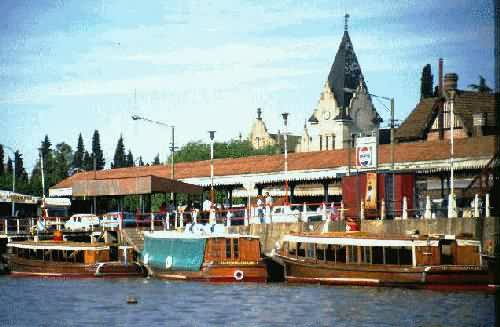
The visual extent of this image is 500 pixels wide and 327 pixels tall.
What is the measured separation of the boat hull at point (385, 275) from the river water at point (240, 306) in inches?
21.1

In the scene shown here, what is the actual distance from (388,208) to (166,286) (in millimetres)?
12847

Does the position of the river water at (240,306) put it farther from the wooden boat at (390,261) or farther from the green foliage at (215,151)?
the green foliage at (215,151)

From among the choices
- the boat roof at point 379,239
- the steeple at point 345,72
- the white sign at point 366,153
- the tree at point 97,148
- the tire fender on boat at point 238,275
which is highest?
the steeple at point 345,72

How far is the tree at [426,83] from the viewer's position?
10406 centimetres

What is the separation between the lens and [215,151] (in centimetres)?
13725

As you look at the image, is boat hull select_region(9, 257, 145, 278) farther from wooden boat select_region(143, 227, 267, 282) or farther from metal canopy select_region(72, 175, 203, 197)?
metal canopy select_region(72, 175, 203, 197)

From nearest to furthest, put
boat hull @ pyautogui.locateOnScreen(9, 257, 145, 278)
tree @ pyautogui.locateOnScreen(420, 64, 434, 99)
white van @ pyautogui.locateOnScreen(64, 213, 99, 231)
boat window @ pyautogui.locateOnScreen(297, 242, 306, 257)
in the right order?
boat window @ pyautogui.locateOnScreen(297, 242, 306, 257) → boat hull @ pyautogui.locateOnScreen(9, 257, 145, 278) → white van @ pyautogui.locateOnScreen(64, 213, 99, 231) → tree @ pyautogui.locateOnScreen(420, 64, 434, 99)

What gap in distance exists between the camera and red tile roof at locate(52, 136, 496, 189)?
6188 centimetres

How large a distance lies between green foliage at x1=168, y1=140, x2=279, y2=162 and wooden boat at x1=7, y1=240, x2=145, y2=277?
7597 centimetres

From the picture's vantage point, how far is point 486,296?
3978 cm

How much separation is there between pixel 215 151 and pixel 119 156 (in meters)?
35.0

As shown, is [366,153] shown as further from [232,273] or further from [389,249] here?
[389,249]

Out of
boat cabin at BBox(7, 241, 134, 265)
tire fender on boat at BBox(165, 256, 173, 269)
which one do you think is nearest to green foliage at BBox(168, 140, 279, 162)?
boat cabin at BBox(7, 241, 134, 265)

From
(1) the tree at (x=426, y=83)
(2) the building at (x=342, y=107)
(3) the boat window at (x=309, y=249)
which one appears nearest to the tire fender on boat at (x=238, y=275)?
(3) the boat window at (x=309, y=249)
